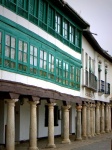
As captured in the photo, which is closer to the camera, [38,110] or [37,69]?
[37,69]

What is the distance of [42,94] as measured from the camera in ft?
67.2

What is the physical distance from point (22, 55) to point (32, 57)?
1.35 m

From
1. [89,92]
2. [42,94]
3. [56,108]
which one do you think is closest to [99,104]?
[89,92]

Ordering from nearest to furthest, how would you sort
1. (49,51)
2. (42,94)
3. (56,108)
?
(42,94)
(49,51)
(56,108)

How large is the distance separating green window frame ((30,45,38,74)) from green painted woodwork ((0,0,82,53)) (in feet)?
4.27

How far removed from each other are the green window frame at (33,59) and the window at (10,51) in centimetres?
212

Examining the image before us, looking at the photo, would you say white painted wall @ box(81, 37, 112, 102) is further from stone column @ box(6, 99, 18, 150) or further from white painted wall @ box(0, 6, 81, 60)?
stone column @ box(6, 99, 18, 150)

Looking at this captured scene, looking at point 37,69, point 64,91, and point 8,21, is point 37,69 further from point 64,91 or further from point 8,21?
point 64,91

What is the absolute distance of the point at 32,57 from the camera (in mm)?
20062

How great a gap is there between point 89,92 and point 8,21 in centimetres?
1759

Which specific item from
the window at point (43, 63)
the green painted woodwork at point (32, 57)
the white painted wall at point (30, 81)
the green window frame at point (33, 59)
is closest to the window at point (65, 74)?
the green painted woodwork at point (32, 57)

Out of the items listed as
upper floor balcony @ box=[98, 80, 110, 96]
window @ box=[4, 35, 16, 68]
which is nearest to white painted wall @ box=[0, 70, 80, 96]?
window @ box=[4, 35, 16, 68]

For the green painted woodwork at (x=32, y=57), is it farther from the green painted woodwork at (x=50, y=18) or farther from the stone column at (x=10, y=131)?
the stone column at (x=10, y=131)

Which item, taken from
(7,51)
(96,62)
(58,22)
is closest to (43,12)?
(58,22)
